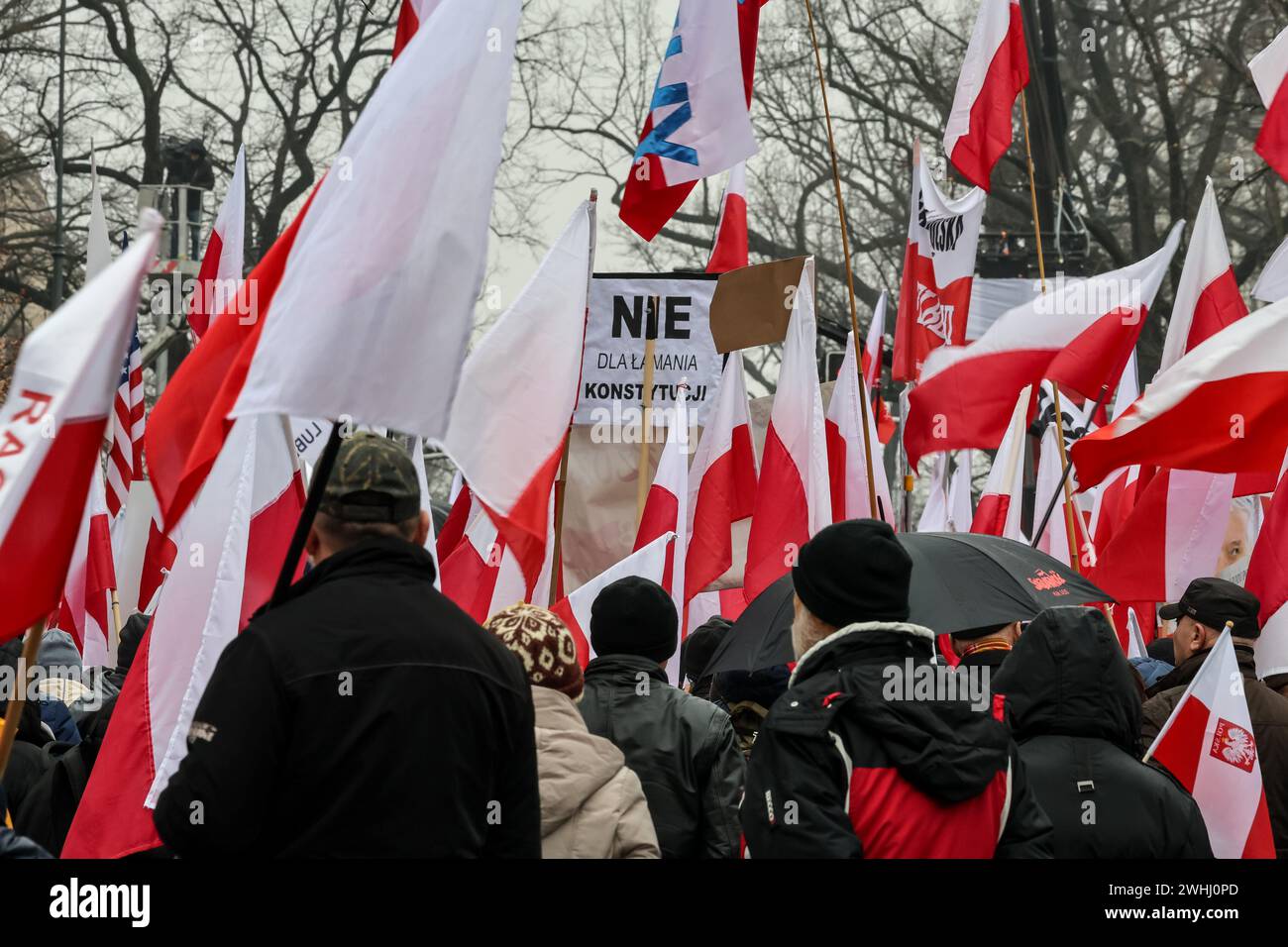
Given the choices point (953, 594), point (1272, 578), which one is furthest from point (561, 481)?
point (1272, 578)

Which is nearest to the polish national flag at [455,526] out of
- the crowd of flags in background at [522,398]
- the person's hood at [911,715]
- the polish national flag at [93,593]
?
the crowd of flags in background at [522,398]

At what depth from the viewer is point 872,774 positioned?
3406 mm

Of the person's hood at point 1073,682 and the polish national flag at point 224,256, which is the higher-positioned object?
the polish national flag at point 224,256

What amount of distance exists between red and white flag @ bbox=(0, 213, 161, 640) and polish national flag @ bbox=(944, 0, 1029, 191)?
6995 mm

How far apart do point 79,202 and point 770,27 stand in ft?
37.4

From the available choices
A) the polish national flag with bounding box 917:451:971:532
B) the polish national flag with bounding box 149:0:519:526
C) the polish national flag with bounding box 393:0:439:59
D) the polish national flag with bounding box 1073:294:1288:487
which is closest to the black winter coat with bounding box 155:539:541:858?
the polish national flag with bounding box 149:0:519:526

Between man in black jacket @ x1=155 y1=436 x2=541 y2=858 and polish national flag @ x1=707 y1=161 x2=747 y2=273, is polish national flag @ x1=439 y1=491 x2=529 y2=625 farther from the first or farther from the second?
man in black jacket @ x1=155 y1=436 x2=541 y2=858

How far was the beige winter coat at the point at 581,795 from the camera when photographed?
4172mm

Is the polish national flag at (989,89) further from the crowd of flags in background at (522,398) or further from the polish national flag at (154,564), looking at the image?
the polish national flag at (154,564)

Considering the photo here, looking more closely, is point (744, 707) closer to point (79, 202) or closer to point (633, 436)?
point (633, 436)

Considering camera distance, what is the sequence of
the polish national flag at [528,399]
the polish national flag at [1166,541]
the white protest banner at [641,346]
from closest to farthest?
the polish national flag at [528,399] → the polish national flag at [1166,541] → the white protest banner at [641,346]

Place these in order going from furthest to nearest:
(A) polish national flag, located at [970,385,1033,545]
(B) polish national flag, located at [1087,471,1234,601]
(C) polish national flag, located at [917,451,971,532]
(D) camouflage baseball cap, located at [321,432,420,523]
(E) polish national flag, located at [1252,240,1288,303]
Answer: (C) polish national flag, located at [917,451,971,532], (A) polish national flag, located at [970,385,1033,545], (B) polish national flag, located at [1087,471,1234,601], (E) polish national flag, located at [1252,240,1288,303], (D) camouflage baseball cap, located at [321,432,420,523]

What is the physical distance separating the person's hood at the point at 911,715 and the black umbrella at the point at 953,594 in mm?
Answer: 1553

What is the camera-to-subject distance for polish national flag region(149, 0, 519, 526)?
3559mm
